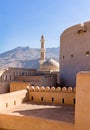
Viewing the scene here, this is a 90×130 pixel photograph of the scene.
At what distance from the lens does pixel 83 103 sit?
28.9 feet

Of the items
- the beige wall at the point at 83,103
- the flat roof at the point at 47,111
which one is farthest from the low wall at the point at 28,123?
the beige wall at the point at 83,103

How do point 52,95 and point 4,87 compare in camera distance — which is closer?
point 52,95

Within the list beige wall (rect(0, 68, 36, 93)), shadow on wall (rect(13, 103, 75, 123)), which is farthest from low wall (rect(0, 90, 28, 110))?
beige wall (rect(0, 68, 36, 93))

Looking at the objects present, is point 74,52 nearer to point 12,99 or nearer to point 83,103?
point 12,99

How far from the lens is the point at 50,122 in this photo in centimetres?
981

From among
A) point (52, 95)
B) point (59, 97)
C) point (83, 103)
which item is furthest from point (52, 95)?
point (83, 103)

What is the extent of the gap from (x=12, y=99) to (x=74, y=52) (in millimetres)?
7075

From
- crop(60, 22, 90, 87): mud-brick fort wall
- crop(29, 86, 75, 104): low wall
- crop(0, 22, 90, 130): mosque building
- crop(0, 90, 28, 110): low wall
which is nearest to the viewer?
crop(0, 22, 90, 130): mosque building

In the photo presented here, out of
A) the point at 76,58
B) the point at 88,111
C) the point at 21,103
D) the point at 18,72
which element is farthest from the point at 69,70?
the point at 88,111

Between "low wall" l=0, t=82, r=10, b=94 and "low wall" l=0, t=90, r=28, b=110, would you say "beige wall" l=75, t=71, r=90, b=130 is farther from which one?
"low wall" l=0, t=82, r=10, b=94

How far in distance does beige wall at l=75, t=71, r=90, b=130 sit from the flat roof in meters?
0.96

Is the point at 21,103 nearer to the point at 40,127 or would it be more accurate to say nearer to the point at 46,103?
the point at 46,103

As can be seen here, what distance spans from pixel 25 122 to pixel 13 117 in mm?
633

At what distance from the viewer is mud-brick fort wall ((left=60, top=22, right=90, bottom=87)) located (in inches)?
652
